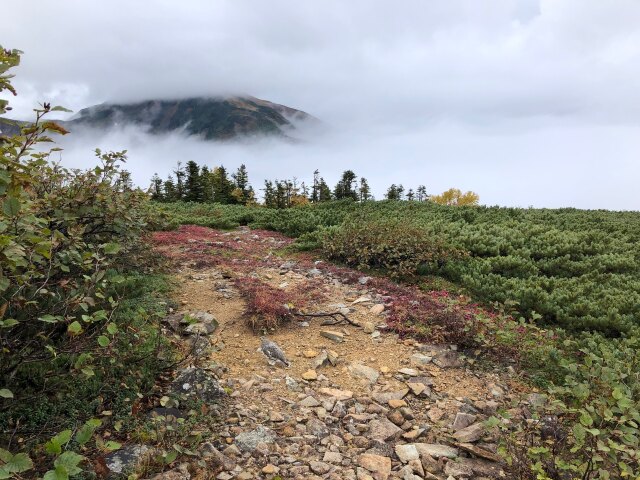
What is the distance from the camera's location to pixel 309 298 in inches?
340

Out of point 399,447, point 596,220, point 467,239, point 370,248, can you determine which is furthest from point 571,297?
point 596,220

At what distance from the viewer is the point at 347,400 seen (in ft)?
17.5

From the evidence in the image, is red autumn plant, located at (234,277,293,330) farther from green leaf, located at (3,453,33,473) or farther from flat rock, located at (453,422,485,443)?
green leaf, located at (3,453,33,473)

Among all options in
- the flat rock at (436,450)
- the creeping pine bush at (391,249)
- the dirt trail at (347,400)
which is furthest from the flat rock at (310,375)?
the creeping pine bush at (391,249)

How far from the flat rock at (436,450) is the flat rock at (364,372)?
1.38 m

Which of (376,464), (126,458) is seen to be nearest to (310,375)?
(376,464)

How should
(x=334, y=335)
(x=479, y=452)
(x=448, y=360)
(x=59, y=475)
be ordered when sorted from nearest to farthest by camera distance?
(x=59, y=475) < (x=479, y=452) < (x=448, y=360) < (x=334, y=335)

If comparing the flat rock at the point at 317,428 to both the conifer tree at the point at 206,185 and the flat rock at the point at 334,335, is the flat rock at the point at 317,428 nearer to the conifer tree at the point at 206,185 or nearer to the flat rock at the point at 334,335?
the flat rock at the point at 334,335

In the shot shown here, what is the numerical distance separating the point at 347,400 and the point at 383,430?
27.4 inches

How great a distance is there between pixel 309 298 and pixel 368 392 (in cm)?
330

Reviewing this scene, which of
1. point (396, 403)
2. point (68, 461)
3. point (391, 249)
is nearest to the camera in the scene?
point (68, 461)

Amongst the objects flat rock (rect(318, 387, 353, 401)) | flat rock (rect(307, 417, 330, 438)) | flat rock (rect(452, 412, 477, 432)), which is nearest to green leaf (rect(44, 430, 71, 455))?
→ flat rock (rect(307, 417, 330, 438))

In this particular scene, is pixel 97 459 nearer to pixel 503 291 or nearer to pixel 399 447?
pixel 399 447

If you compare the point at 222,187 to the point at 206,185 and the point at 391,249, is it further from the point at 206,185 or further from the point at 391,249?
the point at 391,249
